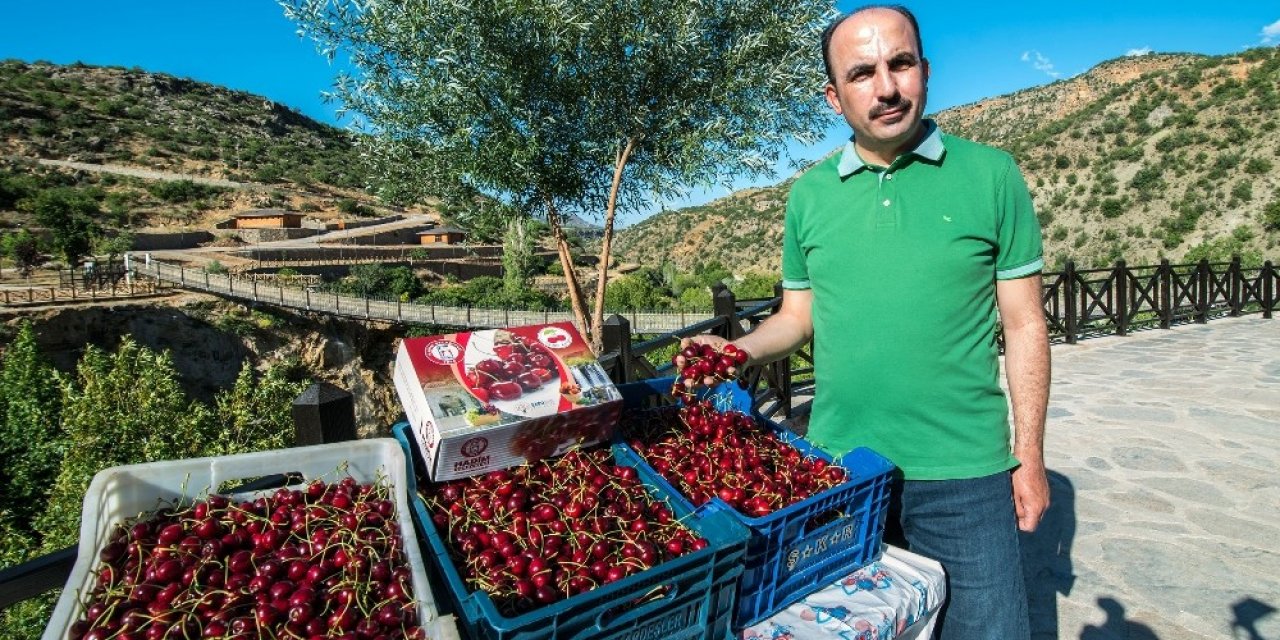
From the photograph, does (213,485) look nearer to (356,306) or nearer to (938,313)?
(938,313)

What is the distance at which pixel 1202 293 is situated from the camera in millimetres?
11852

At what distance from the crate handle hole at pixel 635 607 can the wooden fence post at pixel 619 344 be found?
2.91 m

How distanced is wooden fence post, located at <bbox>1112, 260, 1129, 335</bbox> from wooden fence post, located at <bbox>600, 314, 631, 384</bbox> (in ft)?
32.6

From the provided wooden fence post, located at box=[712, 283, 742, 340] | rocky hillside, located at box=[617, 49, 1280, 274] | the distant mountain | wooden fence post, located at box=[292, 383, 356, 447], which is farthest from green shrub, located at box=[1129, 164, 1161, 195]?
the distant mountain

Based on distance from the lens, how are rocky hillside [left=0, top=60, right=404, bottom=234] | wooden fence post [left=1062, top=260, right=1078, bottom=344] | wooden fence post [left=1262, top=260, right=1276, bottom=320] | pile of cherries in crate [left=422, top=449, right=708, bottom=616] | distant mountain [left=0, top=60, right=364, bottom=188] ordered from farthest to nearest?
1. distant mountain [left=0, top=60, right=364, bottom=188]
2. rocky hillside [left=0, top=60, right=404, bottom=234]
3. wooden fence post [left=1262, top=260, right=1276, bottom=320]
4. wooden fence post [left=1062, top=260, right=1078, bottom=344]
5. pile of cherries in crate [left=422, top=449, right=708, bottom=616]

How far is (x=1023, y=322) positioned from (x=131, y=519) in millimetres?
2150

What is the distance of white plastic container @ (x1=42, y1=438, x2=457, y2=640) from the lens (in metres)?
1.12

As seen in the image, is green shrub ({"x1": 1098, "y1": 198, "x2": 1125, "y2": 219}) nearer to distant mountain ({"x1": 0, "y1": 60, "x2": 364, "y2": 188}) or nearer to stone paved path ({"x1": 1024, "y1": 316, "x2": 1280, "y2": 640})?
stone paved path ({"x1": 1024, "y1": 316, "x2": 1280, "y2": 640})

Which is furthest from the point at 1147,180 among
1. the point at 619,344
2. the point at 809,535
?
the point at 809,535

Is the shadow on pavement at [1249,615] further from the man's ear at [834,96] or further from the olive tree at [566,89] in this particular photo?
the olive tree at [566,89]

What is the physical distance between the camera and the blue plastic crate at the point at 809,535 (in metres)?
1.52

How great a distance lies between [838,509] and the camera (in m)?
1.71

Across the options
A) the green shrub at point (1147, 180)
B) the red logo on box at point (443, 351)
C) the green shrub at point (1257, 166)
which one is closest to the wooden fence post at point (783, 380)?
the red logo on box at point (443, 351)

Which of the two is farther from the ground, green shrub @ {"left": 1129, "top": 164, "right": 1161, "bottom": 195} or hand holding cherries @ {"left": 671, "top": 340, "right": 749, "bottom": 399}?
green shrub @ {"left": 1129, "top": 164, "right": 1161, "bottom": 195}
